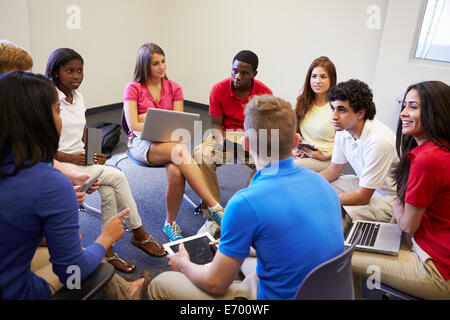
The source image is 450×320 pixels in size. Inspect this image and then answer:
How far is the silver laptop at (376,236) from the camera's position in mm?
1536

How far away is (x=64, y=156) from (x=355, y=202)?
5.33 ft

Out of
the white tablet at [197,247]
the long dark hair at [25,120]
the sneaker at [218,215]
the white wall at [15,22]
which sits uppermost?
the white wall at [15,22]

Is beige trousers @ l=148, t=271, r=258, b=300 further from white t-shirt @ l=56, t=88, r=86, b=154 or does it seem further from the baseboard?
the baseboard

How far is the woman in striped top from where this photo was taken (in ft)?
8.16

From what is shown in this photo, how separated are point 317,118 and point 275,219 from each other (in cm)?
162

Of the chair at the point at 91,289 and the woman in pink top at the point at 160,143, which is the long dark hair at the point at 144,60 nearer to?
the woman in pink top at the point at 160,143

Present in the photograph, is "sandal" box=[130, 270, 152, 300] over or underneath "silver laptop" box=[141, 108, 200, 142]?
underneath

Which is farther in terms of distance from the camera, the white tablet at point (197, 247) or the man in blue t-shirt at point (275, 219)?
the white tablet at point (197, 247)

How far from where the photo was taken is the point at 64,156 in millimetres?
2158

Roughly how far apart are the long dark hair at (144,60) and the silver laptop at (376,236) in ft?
5.46

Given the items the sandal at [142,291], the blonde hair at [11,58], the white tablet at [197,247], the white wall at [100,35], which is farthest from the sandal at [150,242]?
the white wall at [100,35]

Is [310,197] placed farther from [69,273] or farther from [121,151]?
[121,151]

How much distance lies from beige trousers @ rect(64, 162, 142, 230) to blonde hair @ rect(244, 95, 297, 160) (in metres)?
1.22

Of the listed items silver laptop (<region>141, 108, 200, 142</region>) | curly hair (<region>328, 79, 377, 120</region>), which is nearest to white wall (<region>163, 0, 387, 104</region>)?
curly hair (<region>328, 79, 377, 120</region>)
